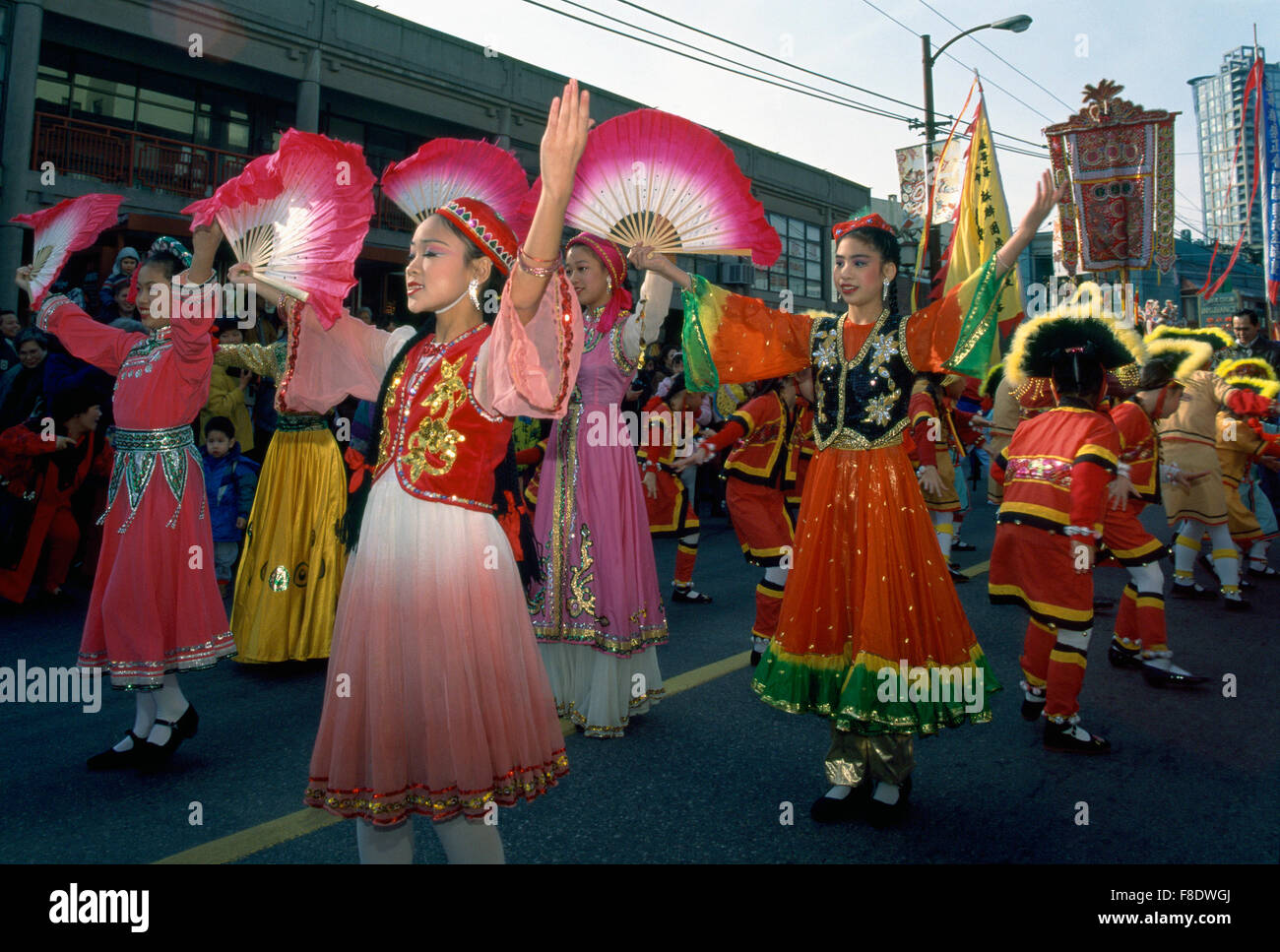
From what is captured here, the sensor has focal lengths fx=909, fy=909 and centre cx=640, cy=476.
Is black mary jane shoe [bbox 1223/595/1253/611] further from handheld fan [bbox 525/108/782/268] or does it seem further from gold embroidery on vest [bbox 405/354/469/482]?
gold embroidery on vest [bbox 405/354/469/482]

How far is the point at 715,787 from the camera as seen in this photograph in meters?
3.67

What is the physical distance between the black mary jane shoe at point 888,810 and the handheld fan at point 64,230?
3.98 m

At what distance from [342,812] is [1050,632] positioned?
3.50 metres

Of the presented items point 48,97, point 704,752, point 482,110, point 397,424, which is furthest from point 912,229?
point 397,424

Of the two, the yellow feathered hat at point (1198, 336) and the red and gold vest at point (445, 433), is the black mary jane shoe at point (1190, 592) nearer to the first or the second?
the yellow feathered hat at point (1198, 336)

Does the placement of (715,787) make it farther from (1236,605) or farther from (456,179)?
(1236,605)

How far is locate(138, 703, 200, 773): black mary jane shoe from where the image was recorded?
3846 millimetres

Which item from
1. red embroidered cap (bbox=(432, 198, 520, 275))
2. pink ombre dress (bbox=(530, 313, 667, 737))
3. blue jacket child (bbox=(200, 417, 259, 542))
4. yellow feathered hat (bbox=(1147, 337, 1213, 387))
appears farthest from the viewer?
yellow feathered hat (bbox=(1147, 337, 1213, 387))

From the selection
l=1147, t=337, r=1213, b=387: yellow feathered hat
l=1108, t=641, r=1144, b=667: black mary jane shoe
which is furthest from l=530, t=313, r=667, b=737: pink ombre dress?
l=1147, t=337, r=1213, b=387: yellow feathered hat

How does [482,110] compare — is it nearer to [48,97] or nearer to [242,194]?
[48,97]

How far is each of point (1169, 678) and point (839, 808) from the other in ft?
9.45

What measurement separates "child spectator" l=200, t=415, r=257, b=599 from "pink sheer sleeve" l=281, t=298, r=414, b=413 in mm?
4413

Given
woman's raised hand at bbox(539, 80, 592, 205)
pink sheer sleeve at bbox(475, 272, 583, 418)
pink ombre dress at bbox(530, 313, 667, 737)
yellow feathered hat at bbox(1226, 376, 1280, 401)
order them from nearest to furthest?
1. woman's raised hand at bbox(539, 80, 592, 205)
2. pink sheer sleeve at bbox(475, 272, 583, 418)
3. pink ombre dress at bbox(530, 313, 667, 737)
4. yellow feathered hat at bbox(1226, 376, 1280, 401)

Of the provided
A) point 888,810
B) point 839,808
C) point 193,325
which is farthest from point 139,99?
point 888,810
